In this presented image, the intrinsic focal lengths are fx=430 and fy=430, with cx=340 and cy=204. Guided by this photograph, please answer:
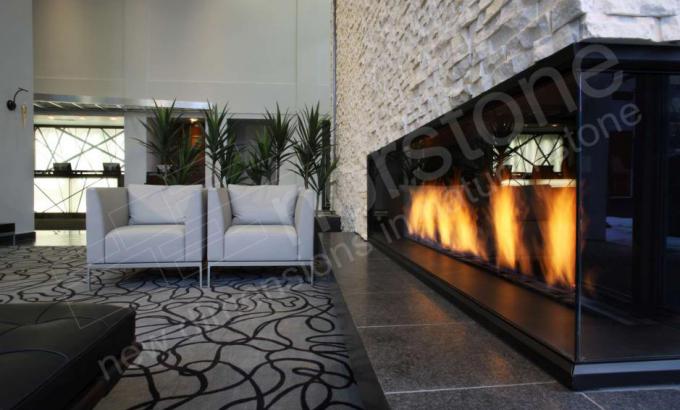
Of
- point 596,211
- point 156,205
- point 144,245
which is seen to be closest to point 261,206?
point 156,205

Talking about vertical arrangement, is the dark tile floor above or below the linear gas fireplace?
below

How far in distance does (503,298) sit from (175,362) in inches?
51.4

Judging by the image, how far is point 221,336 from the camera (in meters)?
2.07

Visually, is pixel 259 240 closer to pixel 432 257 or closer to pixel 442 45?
pixel 432 257

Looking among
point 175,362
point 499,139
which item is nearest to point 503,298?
point 499,139

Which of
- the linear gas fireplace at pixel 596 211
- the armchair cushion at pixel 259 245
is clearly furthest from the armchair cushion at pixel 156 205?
the linear gas fireplace at pixel 596 211

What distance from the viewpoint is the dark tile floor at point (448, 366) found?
86 cm

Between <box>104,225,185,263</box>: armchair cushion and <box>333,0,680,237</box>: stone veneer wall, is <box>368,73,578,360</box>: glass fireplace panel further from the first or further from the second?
<box>104,225,185,263</box>: armchair cushion

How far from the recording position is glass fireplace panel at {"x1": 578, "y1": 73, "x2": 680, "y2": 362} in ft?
3.09

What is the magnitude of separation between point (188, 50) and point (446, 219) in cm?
713

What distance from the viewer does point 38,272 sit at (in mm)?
3584

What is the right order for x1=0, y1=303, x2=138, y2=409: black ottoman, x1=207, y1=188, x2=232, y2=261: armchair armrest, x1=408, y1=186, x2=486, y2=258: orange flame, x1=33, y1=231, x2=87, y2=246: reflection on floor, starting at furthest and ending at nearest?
x1=33, y1=231, x2=87, y2=246: reflection on floor
x1=207, y1=188, x2=232, y2=261: armchair armrest
x1=408, y1=186, x2=486, y2=258: orange flame
x1=0, y1=303, x2=138, y2=409: black ottoman

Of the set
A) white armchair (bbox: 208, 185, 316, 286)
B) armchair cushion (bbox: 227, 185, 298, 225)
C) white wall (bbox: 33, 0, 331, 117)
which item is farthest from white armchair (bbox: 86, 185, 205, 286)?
white wall (bbox: 33, 0, 331, 117)

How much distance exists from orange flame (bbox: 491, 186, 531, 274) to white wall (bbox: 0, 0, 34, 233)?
5.92m
